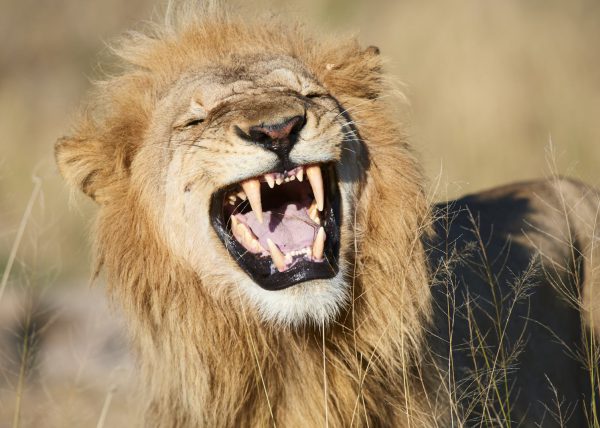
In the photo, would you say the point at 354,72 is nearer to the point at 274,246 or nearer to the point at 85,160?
the point at 274,246

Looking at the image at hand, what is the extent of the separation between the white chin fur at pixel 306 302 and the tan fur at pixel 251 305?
0.11 meters

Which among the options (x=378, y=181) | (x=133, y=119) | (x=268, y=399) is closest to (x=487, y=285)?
(x=378, y=181)

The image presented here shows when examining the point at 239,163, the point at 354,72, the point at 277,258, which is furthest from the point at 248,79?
the point at 277,258

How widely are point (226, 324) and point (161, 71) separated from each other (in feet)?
4.02

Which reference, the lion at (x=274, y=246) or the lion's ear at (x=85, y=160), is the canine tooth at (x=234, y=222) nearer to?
the lion at (x=274, y=246)

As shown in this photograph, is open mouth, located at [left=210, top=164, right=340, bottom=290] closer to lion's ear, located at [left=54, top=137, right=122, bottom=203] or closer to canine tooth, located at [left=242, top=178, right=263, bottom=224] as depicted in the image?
canine tooth, located at [left=242, top=178, right=263, bottom=224]

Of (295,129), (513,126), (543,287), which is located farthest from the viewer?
(513,126)

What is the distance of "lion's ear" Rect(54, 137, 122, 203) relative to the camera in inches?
174

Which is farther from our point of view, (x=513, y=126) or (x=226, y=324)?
(x=513, y=126)

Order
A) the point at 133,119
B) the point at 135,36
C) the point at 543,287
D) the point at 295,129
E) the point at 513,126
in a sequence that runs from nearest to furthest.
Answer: the point at 295,129 → the point at 133,119 → the point at 135,36 → the point at 543,287 → the point at 513,126

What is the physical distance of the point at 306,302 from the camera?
384 cm

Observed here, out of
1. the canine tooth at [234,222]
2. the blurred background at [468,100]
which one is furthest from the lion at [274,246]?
the blurred background at [468,100]

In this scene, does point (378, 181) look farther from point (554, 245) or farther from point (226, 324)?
point (554, 245)

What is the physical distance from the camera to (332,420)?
13.4 feet
